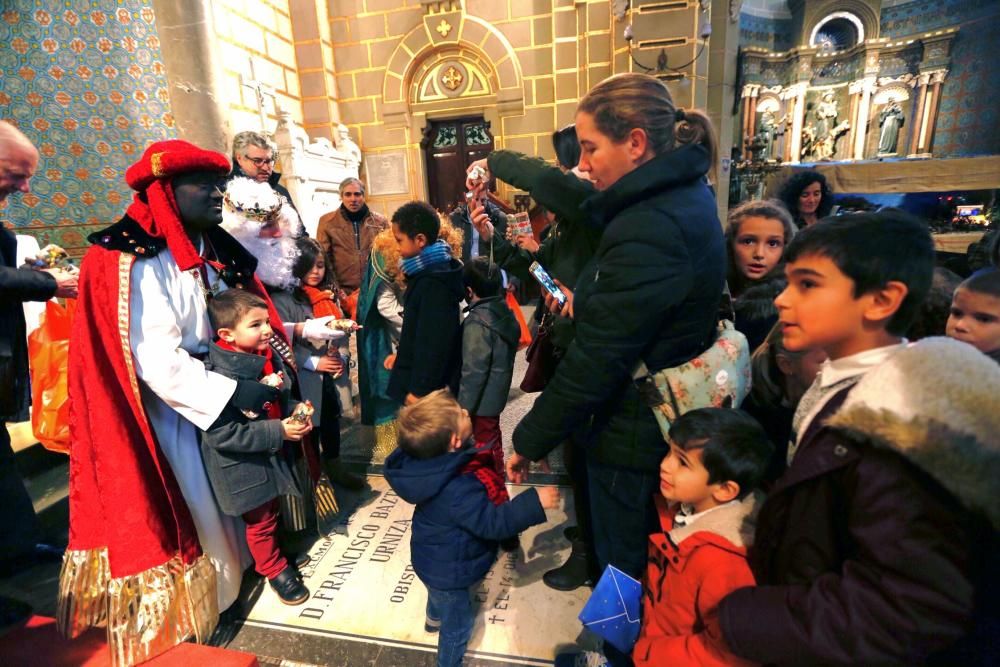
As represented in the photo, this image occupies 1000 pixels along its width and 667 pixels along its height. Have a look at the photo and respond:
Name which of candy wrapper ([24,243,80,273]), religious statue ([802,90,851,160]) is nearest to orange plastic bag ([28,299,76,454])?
candy wrapper ([24,243,80,273])

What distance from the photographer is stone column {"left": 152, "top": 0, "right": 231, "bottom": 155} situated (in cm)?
513

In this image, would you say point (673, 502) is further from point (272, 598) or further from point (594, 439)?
point (272, 598)

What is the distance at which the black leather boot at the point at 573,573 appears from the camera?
2.11 m

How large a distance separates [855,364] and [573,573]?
1.59m

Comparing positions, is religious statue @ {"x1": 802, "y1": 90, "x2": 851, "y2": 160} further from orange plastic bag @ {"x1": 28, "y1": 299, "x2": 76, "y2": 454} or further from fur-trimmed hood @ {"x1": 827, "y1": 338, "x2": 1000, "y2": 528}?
orange plastic bag @ {"x1": 28, "y1": 299, "x2": 76, "y2": 454}

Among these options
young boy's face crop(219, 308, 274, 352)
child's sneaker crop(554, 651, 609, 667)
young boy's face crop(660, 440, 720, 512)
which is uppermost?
young boy's face crop(219, 308, 274, 352)

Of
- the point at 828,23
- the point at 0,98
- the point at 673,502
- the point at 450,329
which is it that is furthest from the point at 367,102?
the point at 828,23

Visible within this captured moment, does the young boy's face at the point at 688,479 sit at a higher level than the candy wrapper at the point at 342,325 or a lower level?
lower

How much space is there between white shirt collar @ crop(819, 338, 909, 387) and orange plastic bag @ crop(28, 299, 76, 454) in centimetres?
325

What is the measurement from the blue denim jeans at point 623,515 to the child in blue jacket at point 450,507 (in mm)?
217

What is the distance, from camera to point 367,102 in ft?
27.4

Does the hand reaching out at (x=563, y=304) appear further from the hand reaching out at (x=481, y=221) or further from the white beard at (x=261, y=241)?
the white beard at (x=261, y=241)

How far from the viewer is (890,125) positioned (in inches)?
573

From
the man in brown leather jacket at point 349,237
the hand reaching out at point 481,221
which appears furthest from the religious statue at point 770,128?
the hand reaching out at point 481,221
